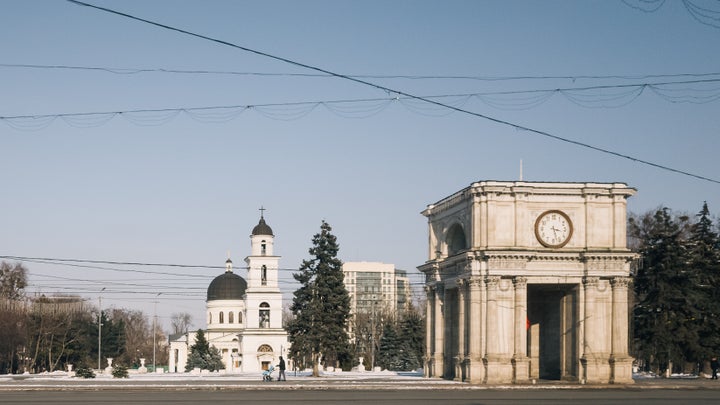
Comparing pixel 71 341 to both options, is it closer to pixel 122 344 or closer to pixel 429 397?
pixel 122 344

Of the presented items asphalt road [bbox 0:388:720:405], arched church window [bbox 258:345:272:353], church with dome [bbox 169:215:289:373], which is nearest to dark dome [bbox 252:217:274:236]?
church with dome [bbox 169:215:289:373]

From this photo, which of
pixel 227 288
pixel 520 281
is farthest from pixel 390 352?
pixel 520 281

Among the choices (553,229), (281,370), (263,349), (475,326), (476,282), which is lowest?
(263,349)

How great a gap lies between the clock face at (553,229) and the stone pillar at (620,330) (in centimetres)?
351

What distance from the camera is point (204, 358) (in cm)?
9962

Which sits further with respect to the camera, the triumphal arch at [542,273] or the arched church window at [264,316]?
the arched church window at [264,316]

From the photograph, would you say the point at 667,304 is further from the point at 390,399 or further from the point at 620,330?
the point at 390,399

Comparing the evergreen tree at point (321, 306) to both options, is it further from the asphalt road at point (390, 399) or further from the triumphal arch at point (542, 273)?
the asphalt road at point (390, 399)

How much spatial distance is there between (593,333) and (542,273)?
4.23 m

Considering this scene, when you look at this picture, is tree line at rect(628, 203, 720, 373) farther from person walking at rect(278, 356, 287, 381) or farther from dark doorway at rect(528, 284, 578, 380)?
person walking at rect(278, 356, 287, 381)

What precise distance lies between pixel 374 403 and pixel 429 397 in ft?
16.7

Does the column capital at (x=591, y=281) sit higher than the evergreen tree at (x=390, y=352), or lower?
higher

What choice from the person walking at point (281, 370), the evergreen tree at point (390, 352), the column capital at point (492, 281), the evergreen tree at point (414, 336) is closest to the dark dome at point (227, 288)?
the evergreen tree at point (414, 336)

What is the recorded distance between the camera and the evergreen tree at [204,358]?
3880 inches
